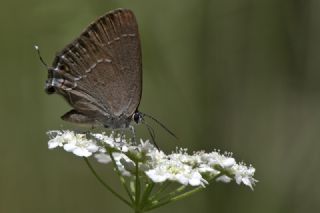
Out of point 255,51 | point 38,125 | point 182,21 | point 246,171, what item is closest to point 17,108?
point 38,125

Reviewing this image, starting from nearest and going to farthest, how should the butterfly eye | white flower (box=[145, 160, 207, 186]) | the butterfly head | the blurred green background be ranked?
white flower (box=[145, 160, 207, 186])
the butterfly eye
the butterfly head
the blurred green background

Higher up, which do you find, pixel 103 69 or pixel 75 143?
pixel 103 69

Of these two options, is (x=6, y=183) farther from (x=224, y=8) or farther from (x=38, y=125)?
(x=224, y=8)

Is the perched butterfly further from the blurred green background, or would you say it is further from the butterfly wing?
the blurred green background

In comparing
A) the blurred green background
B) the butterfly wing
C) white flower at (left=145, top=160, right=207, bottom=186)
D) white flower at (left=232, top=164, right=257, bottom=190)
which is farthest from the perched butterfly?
the blurred green background

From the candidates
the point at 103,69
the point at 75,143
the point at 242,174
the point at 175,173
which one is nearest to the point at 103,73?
the point at 103,69

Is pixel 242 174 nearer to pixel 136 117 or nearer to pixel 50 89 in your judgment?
pixel 136 117
